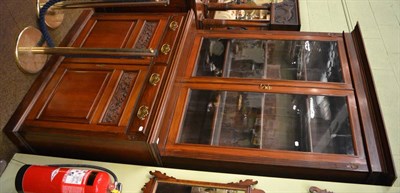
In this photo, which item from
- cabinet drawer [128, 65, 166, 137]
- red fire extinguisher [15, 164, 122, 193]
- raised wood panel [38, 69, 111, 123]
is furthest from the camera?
raised wood panel [38, 69, 111, 123]

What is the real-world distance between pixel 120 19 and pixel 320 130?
45.9 inches

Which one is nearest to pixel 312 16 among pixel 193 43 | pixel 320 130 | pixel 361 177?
pixel 193 43

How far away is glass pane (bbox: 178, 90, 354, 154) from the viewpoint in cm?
119

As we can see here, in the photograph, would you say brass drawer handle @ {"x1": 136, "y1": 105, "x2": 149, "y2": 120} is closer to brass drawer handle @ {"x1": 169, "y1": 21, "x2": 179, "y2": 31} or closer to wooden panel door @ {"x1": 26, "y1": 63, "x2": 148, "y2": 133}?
wooden panel door @ {"x1": 26, "y1": 63, "x2": 148, "y2": 133}

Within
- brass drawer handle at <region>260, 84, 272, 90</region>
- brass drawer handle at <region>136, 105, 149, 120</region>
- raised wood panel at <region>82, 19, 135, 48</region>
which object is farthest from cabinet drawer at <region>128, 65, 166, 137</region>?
brass drawer handle at <region>260, 84, 272, 90</region>

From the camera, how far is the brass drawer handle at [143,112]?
121cm

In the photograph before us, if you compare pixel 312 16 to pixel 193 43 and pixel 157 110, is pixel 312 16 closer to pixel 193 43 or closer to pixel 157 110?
pixel 193 43

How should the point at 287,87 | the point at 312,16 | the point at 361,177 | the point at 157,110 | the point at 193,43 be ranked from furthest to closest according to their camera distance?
1. the point at 312,16
2. the point at 193,43
3. the point at 287,87
4. the point at 157,110
5. the point at 361,177

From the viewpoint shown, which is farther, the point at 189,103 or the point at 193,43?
the point at 193,43

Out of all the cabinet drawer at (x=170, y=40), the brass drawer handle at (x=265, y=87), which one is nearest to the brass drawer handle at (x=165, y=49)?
the cabinet drawer at (x=170, y=40)

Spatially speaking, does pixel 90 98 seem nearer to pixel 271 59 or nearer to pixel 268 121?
pixel 268 121

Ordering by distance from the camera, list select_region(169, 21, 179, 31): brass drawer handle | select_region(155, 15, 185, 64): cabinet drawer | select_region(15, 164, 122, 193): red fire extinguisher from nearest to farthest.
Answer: select_region(15, 164, 122, 193): red fire extinguisher, select_region(155, 15, 185, 64): cabinet drawer, select_region(169, 21, 179, 31): brass drawer handle

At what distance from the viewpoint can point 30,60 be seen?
140cm

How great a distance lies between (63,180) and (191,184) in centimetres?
45
